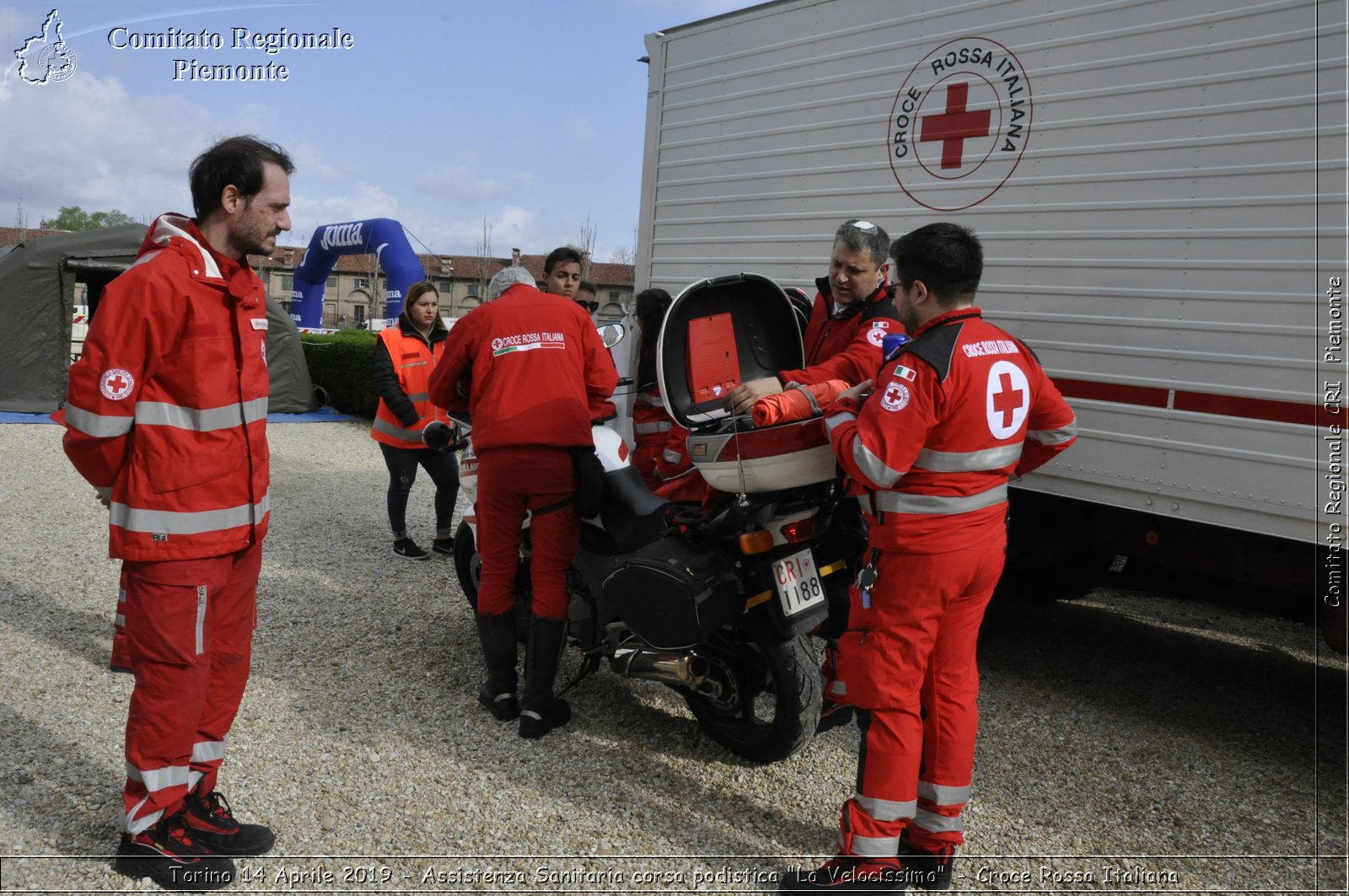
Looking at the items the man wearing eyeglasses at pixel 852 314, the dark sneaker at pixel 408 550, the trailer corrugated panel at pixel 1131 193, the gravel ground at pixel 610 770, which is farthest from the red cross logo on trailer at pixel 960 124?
the dark sneaker at pixel 408 550

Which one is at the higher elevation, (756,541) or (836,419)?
(836,419)

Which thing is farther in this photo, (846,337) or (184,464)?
(846,337)

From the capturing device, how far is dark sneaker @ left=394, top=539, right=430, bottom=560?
6.57m

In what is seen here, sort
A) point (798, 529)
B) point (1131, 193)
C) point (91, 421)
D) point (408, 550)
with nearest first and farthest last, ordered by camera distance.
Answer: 1. point (91, 421)
2. point (798, 529)
3. point (1131, 193)
4. point (408, 550)

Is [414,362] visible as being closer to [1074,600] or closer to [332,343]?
[1074,600]

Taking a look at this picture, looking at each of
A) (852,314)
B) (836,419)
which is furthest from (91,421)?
(852,314)

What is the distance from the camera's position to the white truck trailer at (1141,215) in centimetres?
337

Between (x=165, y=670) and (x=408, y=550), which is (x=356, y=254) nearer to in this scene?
(x=408, y=550)

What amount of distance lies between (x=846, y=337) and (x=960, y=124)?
154 centimetres

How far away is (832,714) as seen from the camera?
362 centimetres

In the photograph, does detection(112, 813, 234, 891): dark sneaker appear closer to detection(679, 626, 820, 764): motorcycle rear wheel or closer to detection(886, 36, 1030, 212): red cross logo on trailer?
detection(679, 626, 820, 764): motorcycle rear wheel

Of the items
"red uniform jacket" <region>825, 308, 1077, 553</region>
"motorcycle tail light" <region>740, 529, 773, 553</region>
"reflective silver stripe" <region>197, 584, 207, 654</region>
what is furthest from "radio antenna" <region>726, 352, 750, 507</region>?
"reflective silver stripe" <region>197, 584, 207, 654</region>

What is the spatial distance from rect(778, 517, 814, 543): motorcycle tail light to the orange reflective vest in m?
3.74

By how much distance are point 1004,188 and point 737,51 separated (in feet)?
6.87
